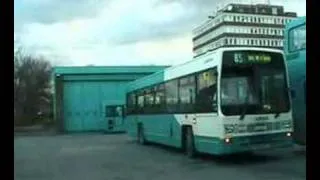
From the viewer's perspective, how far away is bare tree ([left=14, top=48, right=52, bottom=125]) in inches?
2263

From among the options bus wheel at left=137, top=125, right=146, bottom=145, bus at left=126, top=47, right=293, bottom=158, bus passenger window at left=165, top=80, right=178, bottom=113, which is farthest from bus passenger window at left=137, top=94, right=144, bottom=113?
bus at left=126, top=47, right=293, bottom=158

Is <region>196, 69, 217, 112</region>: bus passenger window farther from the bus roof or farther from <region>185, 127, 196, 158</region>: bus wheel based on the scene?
<region>185, 127, 196, 158</region>: bus wheel

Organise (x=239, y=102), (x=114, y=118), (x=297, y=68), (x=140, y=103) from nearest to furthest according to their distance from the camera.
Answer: (x=239, y=102), (x=297, y=68), (x=140, y=103), (x=114, y=118)

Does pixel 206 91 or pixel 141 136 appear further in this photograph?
pixel 141 136

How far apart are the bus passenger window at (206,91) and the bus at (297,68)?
2.40m

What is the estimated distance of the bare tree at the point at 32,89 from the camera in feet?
189

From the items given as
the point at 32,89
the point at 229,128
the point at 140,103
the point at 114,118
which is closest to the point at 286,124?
the point at 229,128

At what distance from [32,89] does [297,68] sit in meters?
48.2

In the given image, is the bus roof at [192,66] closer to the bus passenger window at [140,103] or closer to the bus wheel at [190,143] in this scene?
the bus passenger window at [140,103]

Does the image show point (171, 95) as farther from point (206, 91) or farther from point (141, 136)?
point (141, 136)

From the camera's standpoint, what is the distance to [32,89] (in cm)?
6066

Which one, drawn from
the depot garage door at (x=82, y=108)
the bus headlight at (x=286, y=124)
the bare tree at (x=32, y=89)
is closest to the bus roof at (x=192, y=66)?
the bus headlight at (x=286, y=124)
